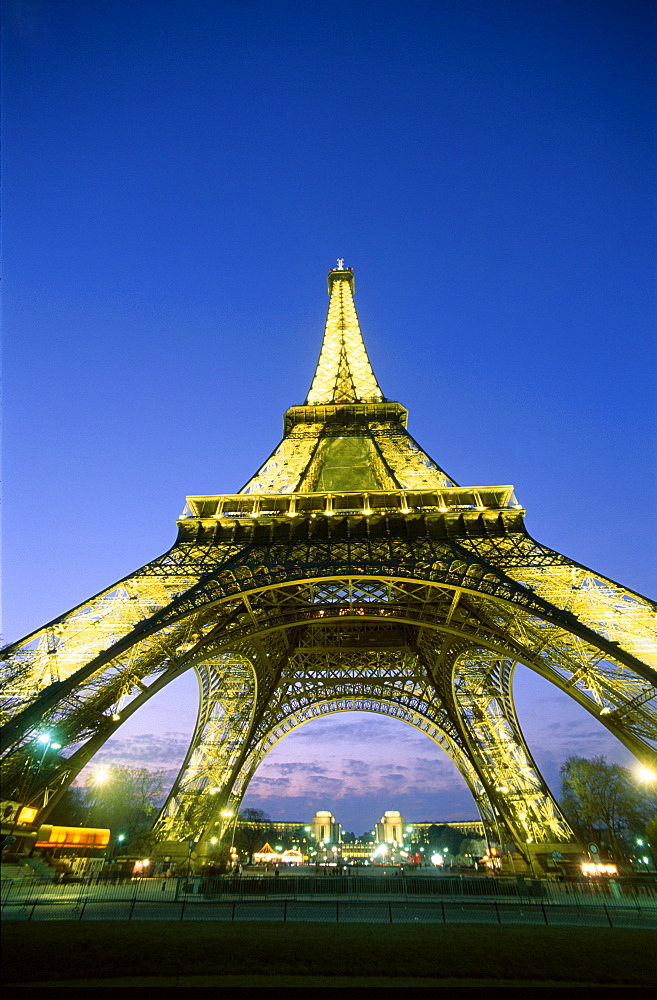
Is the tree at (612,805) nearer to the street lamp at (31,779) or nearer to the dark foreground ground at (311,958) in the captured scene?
the dark foreground ground at (311,958)

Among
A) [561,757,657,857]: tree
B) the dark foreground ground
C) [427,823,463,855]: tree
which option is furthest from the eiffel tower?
[427,823,463,855]: tree

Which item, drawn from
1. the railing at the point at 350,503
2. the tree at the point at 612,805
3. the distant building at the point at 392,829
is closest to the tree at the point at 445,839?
the distant building at the point at 392,829

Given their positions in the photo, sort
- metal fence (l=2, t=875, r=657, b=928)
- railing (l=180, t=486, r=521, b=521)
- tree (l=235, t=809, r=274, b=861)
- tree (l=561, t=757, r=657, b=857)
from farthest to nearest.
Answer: tree (l=235, t=809, r=274, b=861)
tree (l=561, t=757, r=657, b=857)
railing (l=180, t=486, r=521, b=521)
metal fence (l=2, t=875, r=657, b=928)

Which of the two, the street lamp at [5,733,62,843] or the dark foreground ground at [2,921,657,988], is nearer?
the dark foreground ground at [2,921,657,988]

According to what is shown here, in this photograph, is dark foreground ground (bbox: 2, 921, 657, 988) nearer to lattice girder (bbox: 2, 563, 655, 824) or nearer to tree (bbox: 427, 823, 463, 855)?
lattice girder (bbox: 2, 563, 655, 824)

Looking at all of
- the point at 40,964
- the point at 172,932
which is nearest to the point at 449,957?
the point at 172,932

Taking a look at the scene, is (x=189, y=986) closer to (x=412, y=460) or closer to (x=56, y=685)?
(x=56, y=685)

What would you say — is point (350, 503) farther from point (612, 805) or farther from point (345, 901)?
point (612, 805)

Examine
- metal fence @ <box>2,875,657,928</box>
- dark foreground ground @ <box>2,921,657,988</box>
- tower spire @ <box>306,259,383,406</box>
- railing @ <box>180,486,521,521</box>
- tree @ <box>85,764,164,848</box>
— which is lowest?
dark foreground ground @ <box>2,921,657,988</box>
